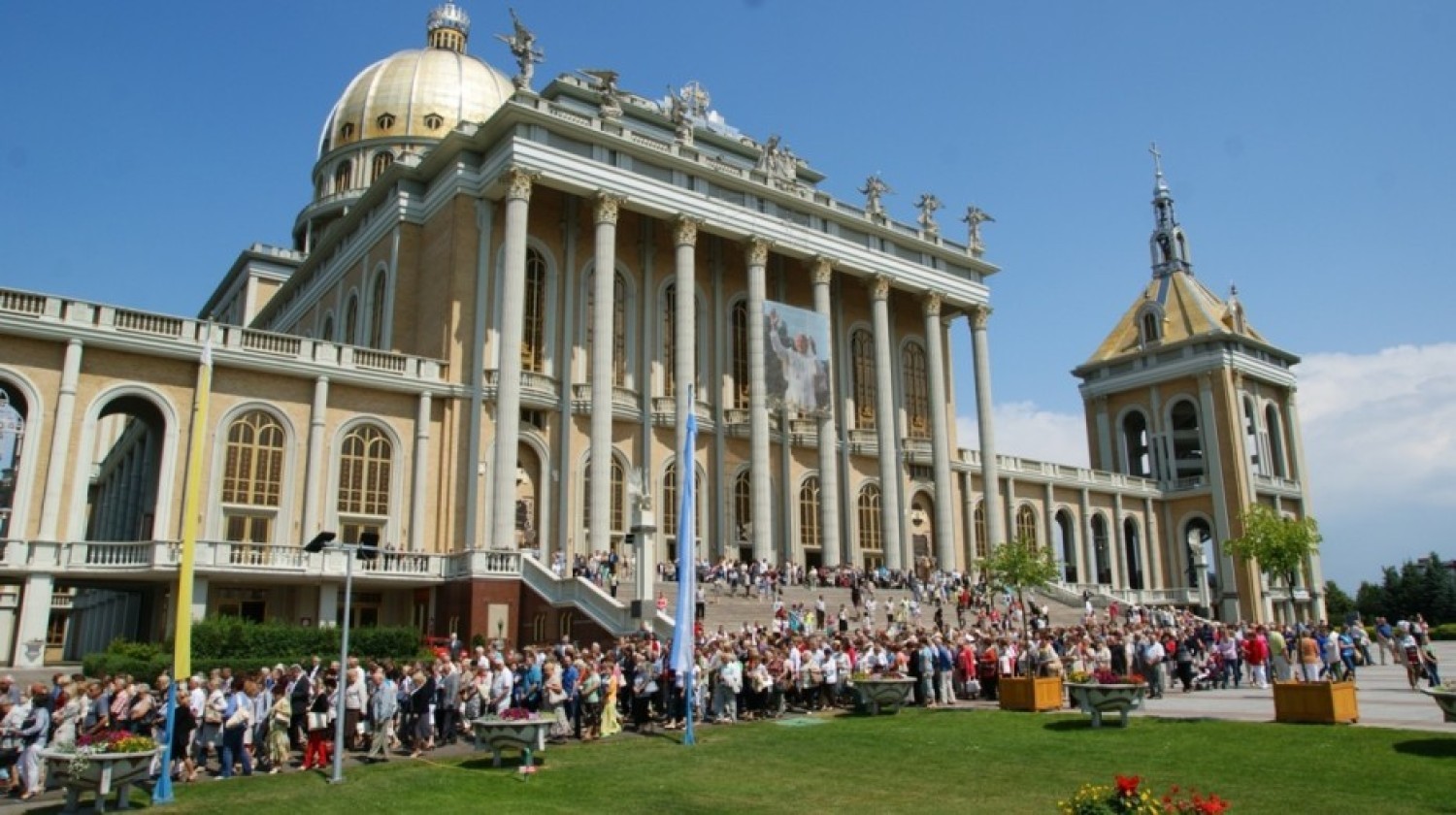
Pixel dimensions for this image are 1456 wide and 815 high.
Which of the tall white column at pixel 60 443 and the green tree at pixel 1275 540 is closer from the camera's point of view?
the tall white column at pixel 60 443

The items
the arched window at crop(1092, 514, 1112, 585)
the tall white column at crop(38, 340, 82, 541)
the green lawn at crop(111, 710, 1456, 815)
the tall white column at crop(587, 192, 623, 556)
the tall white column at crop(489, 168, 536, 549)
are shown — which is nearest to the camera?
the green lawn at crop(111, 710, 1456, 815)

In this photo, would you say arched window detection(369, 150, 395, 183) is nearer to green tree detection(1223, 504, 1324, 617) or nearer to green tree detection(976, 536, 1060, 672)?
green tree detection(976, 536, 1060, 672)

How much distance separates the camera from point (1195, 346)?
62.4 metres

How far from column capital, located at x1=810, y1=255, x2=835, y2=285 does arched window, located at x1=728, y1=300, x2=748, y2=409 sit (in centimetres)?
339

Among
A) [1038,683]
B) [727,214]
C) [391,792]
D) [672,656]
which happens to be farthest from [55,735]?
[727,214]

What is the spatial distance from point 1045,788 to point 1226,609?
5099 cm

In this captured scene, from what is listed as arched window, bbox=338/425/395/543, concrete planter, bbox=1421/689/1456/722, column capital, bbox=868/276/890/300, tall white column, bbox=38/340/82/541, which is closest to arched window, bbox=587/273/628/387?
arched window, bbox=338/425/395/543

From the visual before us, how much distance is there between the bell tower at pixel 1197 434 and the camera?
6003 centimetres

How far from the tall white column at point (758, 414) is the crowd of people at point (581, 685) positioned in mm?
8899

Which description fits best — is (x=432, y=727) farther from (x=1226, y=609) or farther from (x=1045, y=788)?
(x=1226, y=609)

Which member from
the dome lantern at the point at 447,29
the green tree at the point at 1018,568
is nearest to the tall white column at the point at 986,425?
the green tree at the point at 1018,568

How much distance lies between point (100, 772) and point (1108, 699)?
48.2ft

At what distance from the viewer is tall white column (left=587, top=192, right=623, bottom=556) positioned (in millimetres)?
35844

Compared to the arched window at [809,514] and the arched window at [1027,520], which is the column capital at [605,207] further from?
the arched window at [1027,520]
